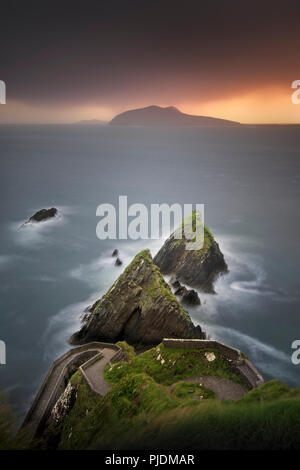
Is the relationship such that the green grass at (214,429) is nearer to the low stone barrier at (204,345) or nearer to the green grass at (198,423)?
the green grass at (198,423)

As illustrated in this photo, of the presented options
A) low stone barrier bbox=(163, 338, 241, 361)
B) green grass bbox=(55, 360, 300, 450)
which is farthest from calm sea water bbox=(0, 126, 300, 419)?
green grass bbox=(55, 360, 300, 450)

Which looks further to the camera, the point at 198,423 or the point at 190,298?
the point at 190,298
